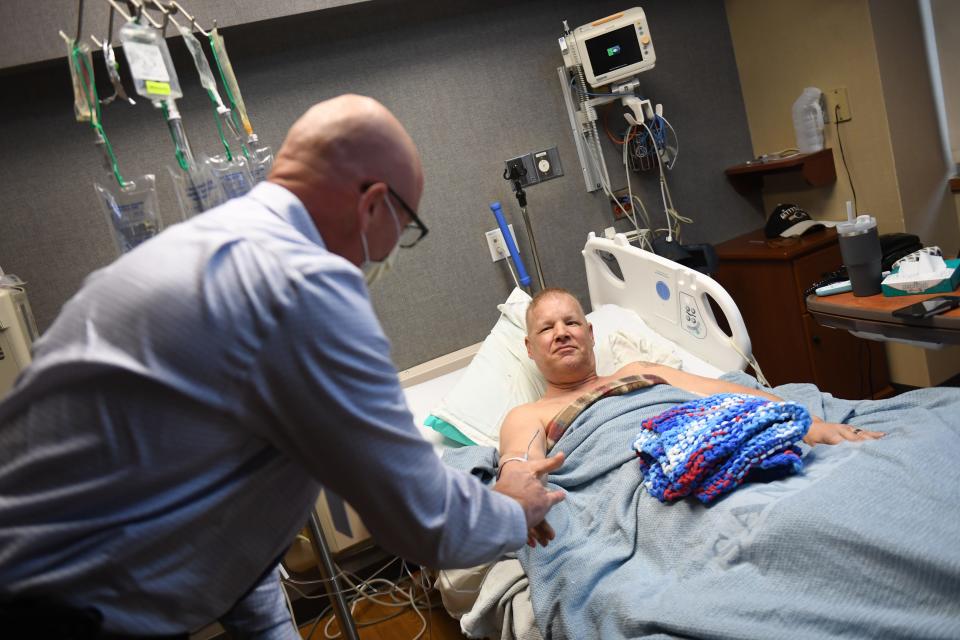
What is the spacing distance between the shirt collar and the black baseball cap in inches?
97.7

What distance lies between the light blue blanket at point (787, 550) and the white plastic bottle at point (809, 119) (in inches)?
66.7

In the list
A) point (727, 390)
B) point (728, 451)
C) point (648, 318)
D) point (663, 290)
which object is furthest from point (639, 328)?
point (728, 451)

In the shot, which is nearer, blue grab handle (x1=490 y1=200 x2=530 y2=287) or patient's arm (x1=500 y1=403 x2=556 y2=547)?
patient's arm (x1=500 y1=403 x2=556 y2=547)

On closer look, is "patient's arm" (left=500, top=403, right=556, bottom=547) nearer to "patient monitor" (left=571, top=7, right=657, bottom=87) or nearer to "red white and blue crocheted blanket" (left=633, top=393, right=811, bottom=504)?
"red white and blue crocheted blanket" (left=633, top=393, right=811, bottom=504)

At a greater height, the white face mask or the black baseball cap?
the white face mask

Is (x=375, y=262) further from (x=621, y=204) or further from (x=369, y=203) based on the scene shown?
(x=621, y=204)

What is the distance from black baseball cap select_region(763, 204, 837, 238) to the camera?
2922mm

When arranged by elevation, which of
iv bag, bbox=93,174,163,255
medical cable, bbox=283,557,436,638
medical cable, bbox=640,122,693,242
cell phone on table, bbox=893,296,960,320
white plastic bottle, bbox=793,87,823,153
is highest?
iv bag, bbox=93,174,163,255

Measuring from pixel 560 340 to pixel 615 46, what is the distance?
128 centimetres

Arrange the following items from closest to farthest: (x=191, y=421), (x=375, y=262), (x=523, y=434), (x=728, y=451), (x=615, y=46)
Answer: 1. (x=191, y=421)
2. (x=375, y=262)
3. (x=728, y=451)
4. (x=523, y=434)
5. (x=615, y=46)

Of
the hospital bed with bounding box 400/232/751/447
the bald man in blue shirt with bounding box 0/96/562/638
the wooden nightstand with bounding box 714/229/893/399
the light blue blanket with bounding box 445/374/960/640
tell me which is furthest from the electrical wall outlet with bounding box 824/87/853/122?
the bald man in blue shirt with bounding box 0/96/562/638

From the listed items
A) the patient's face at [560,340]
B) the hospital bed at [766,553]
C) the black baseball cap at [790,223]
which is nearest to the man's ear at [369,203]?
the hospital bed at [766,553]

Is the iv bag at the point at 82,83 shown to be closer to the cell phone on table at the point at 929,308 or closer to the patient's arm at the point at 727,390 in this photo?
the patient's arm at the point at 727,390

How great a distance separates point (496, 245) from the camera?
9.70 ft
